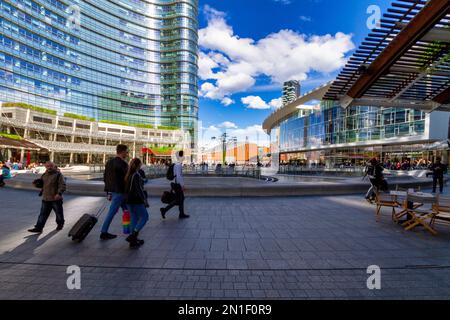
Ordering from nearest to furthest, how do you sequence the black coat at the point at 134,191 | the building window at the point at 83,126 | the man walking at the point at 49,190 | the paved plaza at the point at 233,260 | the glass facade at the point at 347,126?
the paved plaza at the point at 233,260 → the black coat at the point at 134,191 → the man walking at the point at 49,190 → the glass facade at the point at 347,126 → the building window at the point at 83,126

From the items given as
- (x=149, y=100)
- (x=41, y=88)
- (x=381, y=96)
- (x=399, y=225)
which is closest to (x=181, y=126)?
(x=149, y=100)

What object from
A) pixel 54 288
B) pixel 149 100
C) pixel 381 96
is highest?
pixel 149 100

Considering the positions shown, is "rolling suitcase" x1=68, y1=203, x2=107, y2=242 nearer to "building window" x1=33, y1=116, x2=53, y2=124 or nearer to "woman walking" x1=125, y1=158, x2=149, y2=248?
"woman walking" x1=125, y1=158, x2=149, y2=248

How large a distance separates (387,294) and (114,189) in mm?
4873

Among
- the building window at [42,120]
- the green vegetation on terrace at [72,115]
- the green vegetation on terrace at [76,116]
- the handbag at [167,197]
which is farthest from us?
the green vegetation on terrace at [76,116]

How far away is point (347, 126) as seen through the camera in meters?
48.2

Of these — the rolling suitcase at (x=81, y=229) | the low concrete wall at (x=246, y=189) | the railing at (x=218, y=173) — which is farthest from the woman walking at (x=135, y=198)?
the railing at (x=218, y=173)

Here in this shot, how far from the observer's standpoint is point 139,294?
2883 mm

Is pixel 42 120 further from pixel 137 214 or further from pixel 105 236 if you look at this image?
pixel 137 214

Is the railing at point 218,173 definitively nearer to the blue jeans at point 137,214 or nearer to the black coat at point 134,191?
the blue jeans at point 137,214

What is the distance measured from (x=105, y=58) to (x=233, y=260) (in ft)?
293

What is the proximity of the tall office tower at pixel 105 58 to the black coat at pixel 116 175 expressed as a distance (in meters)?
64.2

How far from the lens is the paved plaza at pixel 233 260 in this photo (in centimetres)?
299

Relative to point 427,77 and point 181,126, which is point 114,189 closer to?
point 427,77
